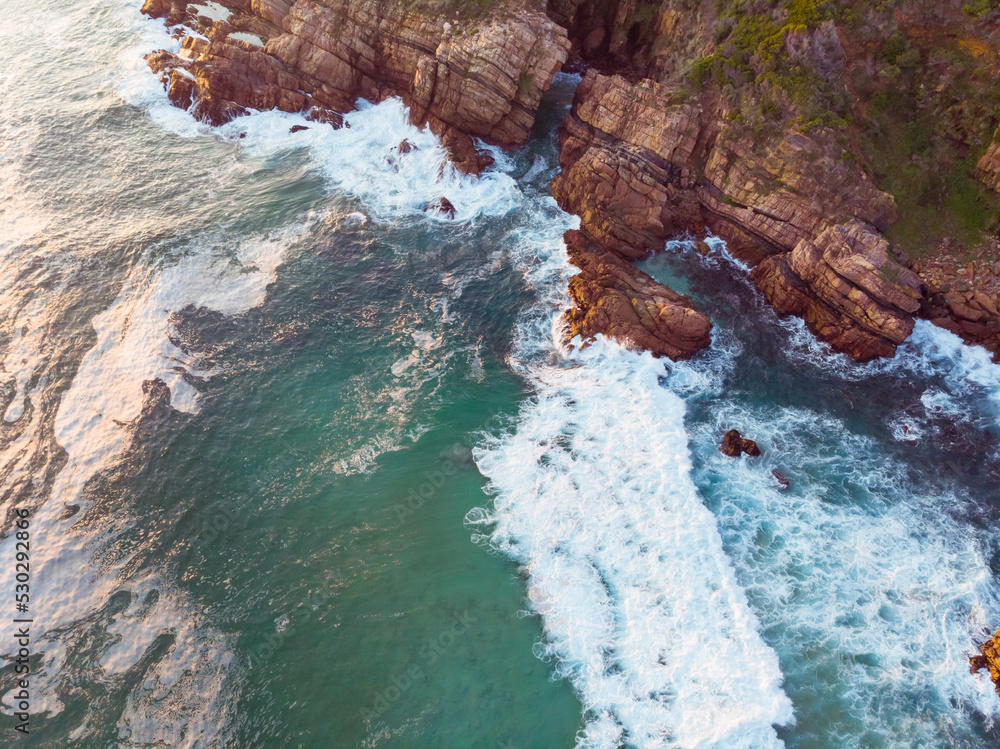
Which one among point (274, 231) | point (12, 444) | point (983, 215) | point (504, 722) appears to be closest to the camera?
point (504, 722)

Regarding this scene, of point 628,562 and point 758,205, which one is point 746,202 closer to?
point 758,205

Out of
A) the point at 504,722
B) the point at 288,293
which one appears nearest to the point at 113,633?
the point at 504,722

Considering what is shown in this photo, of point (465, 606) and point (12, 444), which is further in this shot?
point (12, 444)

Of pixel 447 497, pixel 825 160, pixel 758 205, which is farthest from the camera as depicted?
pixel 758 205

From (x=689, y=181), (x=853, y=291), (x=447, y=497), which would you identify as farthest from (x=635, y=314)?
(x=447, y=497)

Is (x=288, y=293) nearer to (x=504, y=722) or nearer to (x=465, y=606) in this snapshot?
(x=465, y=606)

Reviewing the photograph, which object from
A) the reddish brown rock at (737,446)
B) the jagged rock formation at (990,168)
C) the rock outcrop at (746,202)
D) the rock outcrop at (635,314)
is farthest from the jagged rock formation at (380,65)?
the jagged rock formation at (990,168)
